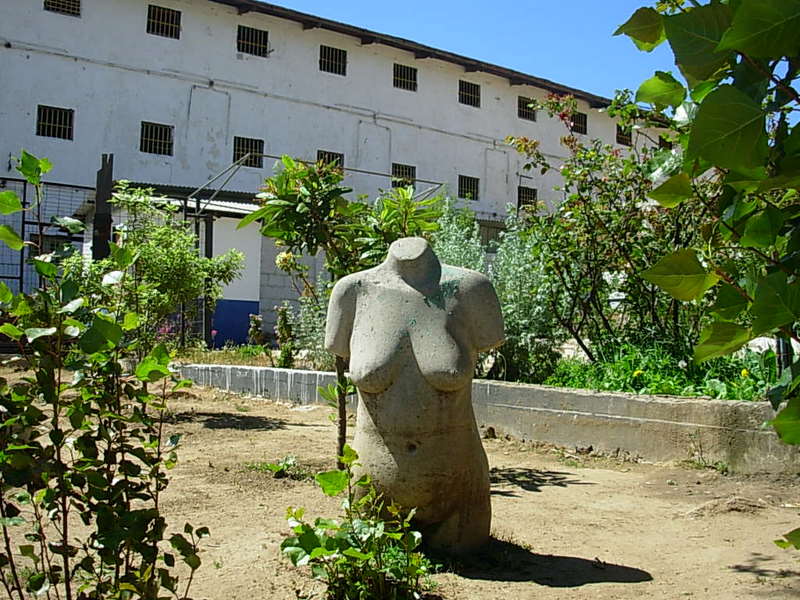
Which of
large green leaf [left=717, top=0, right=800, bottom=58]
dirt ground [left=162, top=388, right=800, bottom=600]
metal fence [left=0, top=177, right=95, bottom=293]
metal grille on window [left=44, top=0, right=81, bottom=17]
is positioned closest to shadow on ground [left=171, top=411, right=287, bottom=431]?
dirt ground [left=162, top=388, right=800, bottom=600]

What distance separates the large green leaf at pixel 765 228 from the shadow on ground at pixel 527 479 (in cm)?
534

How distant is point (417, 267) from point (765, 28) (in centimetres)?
362

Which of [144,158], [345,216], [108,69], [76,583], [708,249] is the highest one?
[108,69]

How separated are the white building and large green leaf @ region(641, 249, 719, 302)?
57.1 feet

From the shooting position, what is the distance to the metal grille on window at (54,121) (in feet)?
69.4

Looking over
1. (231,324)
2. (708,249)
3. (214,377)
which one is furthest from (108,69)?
(708,249)

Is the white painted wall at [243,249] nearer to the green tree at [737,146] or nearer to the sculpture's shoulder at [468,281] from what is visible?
the sculpture's shoulder at [468,281]

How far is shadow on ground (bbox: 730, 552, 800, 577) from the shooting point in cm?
420

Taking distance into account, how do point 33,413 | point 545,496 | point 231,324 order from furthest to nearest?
point 231,324
point 545,496
point 33,413

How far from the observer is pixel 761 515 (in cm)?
549

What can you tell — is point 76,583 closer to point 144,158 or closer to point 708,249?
point 708,249

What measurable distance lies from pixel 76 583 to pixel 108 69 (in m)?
20.5

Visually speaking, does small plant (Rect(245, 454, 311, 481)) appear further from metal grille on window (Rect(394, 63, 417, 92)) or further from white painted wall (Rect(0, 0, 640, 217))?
metal grille on window (Rect(394, 63, 417, 92))

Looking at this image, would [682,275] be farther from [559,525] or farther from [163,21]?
[163,21]
